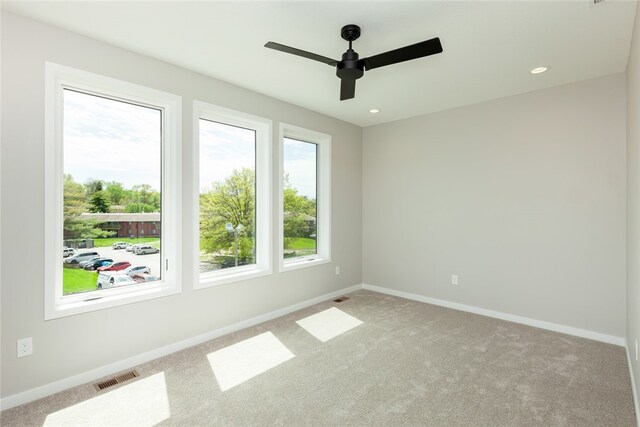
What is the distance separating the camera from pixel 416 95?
12.3ft

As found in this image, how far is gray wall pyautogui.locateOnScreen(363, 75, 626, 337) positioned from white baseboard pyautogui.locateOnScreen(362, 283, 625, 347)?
0.05 metres

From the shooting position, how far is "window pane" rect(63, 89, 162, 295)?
2566mm

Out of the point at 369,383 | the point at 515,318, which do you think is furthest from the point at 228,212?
the point at 515,318

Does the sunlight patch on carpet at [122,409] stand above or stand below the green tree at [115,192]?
below

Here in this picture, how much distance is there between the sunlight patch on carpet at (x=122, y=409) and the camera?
2.02 metres

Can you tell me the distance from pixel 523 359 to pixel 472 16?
286 centimetres

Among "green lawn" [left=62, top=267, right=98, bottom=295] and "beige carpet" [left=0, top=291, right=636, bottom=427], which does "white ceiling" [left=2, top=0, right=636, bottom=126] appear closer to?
"green lawn" [left=62, top=267, right=98, bottom=295]

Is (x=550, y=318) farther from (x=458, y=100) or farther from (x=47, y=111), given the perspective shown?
(x=47, y=111)

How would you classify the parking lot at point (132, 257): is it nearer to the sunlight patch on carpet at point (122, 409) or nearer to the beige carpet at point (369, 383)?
the beige carpet at point (369, 383)

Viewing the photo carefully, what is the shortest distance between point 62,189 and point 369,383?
2828mm

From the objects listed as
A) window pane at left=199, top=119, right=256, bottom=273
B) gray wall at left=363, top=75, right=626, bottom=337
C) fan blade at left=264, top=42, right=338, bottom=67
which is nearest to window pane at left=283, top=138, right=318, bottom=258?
window pane at left=199, top=119, right=256, bottom=273

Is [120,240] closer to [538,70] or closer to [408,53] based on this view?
[408,53]

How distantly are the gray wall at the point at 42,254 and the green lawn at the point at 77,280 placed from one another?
233 mm

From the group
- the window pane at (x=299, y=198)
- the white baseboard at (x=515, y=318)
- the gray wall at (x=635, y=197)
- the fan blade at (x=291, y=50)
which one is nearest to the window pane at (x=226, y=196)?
the window pane at (x=299, y=198)
